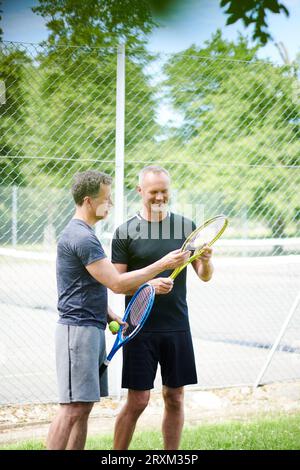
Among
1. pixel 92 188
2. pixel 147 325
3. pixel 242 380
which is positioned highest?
pixel 92 188

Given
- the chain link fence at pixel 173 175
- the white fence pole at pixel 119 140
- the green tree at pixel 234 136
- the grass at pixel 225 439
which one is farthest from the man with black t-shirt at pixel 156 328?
the green tree at pixel 234 136

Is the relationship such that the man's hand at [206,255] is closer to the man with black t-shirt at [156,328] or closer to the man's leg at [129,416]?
the man with black t-shirt at [156,328]

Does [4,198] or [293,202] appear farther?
[293,202]

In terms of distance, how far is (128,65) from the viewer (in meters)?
12.8

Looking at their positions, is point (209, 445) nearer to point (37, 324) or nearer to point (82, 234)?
point (82, 234)

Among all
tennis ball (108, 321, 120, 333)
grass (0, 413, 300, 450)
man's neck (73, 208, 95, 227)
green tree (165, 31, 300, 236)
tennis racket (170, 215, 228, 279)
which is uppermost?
green tree (165, 31, 300, 236)

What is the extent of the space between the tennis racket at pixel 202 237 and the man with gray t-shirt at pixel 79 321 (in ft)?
1.36

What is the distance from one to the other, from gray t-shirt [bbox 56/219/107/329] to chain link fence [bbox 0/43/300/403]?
4.59 feet

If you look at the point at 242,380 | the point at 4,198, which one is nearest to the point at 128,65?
the point at 4,198

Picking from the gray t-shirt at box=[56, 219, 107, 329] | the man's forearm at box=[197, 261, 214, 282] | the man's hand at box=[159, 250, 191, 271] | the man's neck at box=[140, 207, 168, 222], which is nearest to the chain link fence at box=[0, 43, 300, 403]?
the man's neck at box=[140, 207, 168, 222]

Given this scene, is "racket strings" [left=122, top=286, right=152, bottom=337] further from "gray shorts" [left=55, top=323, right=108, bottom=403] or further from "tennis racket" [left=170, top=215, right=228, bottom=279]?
"gray shorts" [left=55, top=323, right=108, bottom=403]

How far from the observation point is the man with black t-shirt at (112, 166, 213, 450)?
337 centimetres

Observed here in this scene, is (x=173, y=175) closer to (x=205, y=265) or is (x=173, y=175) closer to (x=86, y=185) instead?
(x=205, y=265)

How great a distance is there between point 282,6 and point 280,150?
13261mm
